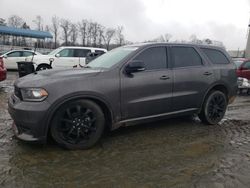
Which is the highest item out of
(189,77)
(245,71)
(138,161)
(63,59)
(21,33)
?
(21,33)

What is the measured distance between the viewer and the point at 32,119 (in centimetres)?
388

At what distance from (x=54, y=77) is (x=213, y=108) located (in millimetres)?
3425

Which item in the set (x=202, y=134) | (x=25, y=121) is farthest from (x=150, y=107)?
(x=25, y=121)

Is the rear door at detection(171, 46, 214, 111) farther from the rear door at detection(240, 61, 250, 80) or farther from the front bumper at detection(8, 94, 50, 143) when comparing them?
the rear door at detection(240, 61, 250, 80)

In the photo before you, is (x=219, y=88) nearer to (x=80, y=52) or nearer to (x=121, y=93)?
(x=121, y=93)

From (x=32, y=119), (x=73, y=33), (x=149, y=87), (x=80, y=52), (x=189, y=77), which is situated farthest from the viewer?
(x=73, y=33)

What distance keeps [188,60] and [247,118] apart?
2.34 meters

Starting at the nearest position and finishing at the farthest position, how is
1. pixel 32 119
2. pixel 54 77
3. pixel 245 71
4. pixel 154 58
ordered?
pixel 32 119 → pixel 54 77 → pixel 154 58 → pixel 245 71

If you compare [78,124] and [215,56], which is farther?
[215,56]

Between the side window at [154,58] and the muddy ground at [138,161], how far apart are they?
126cm

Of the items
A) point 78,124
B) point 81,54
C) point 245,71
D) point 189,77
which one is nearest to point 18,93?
point 78,124

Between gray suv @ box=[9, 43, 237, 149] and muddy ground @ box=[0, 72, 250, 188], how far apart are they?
296 mm

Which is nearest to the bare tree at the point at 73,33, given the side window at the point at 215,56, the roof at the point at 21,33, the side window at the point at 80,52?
the roof at the point at 21,33

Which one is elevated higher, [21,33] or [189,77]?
[21,33]
